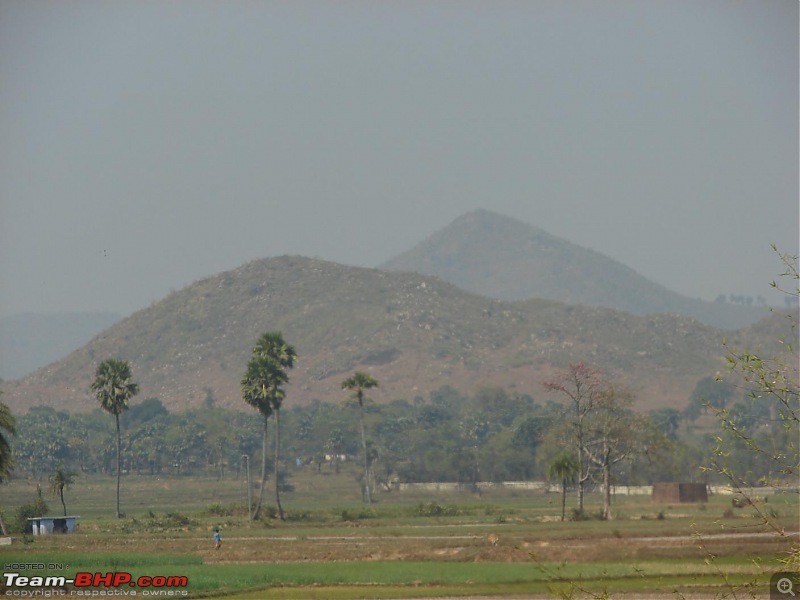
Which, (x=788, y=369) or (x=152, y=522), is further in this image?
(x=152, y=522)

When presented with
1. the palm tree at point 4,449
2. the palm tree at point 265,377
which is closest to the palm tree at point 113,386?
the palm tree at point 265,377

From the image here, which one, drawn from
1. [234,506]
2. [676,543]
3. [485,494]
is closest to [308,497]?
[485,494]

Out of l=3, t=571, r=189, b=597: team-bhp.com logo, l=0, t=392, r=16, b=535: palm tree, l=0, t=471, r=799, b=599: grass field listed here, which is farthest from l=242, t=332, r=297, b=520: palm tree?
l=3, t=571, r=189, b=597: team-bhp.com logo

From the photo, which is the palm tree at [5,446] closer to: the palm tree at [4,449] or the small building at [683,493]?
the palm tree at [4,449]

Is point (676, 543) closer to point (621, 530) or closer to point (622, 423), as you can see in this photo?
point (621, 530)

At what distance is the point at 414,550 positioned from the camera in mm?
75500

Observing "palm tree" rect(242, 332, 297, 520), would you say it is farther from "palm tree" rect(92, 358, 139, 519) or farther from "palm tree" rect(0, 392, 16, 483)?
"palm tree" rect(0, 392, 16, 483)

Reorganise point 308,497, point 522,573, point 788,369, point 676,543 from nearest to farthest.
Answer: point 788,369 → point 522,573 → point 676,543 → point 308,497

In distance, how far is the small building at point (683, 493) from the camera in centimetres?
13162

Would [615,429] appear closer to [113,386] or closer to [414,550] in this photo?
[414,550]

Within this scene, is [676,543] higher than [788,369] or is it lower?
lower

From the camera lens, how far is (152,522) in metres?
108

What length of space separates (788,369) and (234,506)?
372 feet

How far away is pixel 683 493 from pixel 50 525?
7343 centimetres
